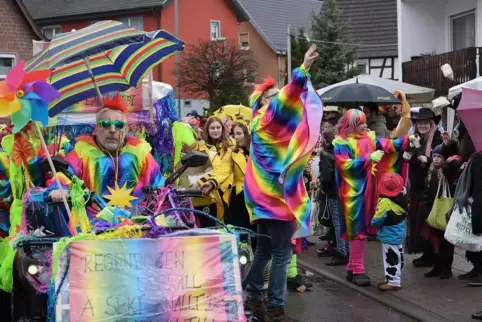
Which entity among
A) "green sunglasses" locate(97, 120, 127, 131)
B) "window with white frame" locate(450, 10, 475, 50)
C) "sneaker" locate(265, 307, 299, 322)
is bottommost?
"sneaker" locate(265, 307, 299, 322)

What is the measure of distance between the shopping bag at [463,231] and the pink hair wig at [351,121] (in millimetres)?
1636

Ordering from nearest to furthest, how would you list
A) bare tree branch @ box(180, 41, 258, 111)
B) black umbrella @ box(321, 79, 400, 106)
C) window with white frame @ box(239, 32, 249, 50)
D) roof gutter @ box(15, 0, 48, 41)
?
1. black umbrella @ box(321, 79, 400, 106)
2. roof gutter @ box(15, 0, 48, 41)
3. bare tree branch @ box(180, 41, 258, 111)
4. window with white frame @ box(239, 32, 249, 50)

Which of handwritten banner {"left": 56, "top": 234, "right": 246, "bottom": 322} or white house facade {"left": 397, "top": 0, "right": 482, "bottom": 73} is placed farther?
white house facade {"left": 397, "top": 0, "right": 482, "bottom": 73}

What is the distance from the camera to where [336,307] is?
7.61 meters

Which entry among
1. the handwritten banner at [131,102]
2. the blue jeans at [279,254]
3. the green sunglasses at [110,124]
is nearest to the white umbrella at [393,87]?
the handwritten banner at [131,102]

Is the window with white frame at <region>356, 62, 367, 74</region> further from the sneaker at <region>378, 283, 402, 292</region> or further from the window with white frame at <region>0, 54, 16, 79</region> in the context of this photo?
the sneaker at <region>378, 283, 402, 292</region>

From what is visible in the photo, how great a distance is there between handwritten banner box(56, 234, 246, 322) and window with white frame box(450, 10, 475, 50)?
16648 mm

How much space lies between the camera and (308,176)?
387 inches

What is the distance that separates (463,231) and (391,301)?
1113 millimetres

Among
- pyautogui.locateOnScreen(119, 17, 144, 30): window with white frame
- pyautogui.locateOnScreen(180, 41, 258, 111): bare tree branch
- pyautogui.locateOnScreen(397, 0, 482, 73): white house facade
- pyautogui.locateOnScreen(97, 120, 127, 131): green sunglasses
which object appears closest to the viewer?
pyautogui.locateOnScreen(97, 120, 127, 131): green sunglasses

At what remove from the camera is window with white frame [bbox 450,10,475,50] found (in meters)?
19.6

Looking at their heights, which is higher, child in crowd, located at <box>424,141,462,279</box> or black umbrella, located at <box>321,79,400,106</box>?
black umbrella, located at <box>321,79,400,106</box>

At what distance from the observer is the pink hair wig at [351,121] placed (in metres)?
8.34

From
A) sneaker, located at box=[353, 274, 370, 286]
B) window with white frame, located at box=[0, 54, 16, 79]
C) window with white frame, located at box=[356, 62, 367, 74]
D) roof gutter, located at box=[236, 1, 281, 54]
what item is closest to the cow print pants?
sneaker, located at box=[353, 274, 370, 286]
